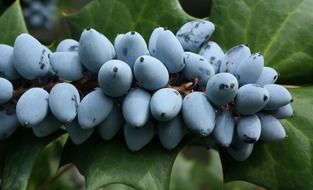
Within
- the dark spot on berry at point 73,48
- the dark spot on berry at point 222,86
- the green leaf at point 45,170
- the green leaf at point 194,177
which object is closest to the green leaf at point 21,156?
the dark spot on berry at point 73,48

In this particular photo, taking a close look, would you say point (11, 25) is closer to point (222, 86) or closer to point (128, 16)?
point (128, 16)

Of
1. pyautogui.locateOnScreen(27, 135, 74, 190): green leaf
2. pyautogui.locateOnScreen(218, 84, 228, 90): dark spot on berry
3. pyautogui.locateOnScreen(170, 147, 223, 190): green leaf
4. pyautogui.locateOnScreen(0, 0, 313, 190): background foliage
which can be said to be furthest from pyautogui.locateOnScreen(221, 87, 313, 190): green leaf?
pyautogui.locateOnScreen(170, 147, 223, 190): green leaf

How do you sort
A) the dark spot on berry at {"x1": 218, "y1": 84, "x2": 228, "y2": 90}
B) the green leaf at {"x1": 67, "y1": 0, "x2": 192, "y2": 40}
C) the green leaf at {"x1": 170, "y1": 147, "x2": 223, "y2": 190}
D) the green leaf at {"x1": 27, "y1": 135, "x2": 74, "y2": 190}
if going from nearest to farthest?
the dark spot on berry at {"x1": 218, "y1": 84, "x2": 228, "y2": 90}
the green leaf at {"x1": 67, "y1": 0, "x2": 192, "y2": 40}
the green leaf at {"x1": 27, "y1": 135, "x2": 74, "y2": 190}
the green leaf at {"x1": 170, "y1": 147, "x2": 223, "y2": 190}

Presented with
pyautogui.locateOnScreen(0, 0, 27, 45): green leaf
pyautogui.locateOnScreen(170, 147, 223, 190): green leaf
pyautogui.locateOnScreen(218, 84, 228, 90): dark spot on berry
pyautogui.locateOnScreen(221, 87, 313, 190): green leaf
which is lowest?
pyautogui.locateOnScreen(170, 147, 223, 190): green leaf

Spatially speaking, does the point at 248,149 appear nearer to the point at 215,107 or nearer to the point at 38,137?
the point at 215,107

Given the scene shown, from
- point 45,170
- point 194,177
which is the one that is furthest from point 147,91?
point 194,177

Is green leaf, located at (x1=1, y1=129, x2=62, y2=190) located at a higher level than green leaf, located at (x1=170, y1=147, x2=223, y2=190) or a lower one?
higher

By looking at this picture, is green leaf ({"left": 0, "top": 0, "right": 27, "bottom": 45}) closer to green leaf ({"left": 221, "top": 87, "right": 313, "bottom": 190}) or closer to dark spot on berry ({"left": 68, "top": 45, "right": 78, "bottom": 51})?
dark spot on berry ({"left": 68, "top": 45, "right": 78, "bottom": 51})
